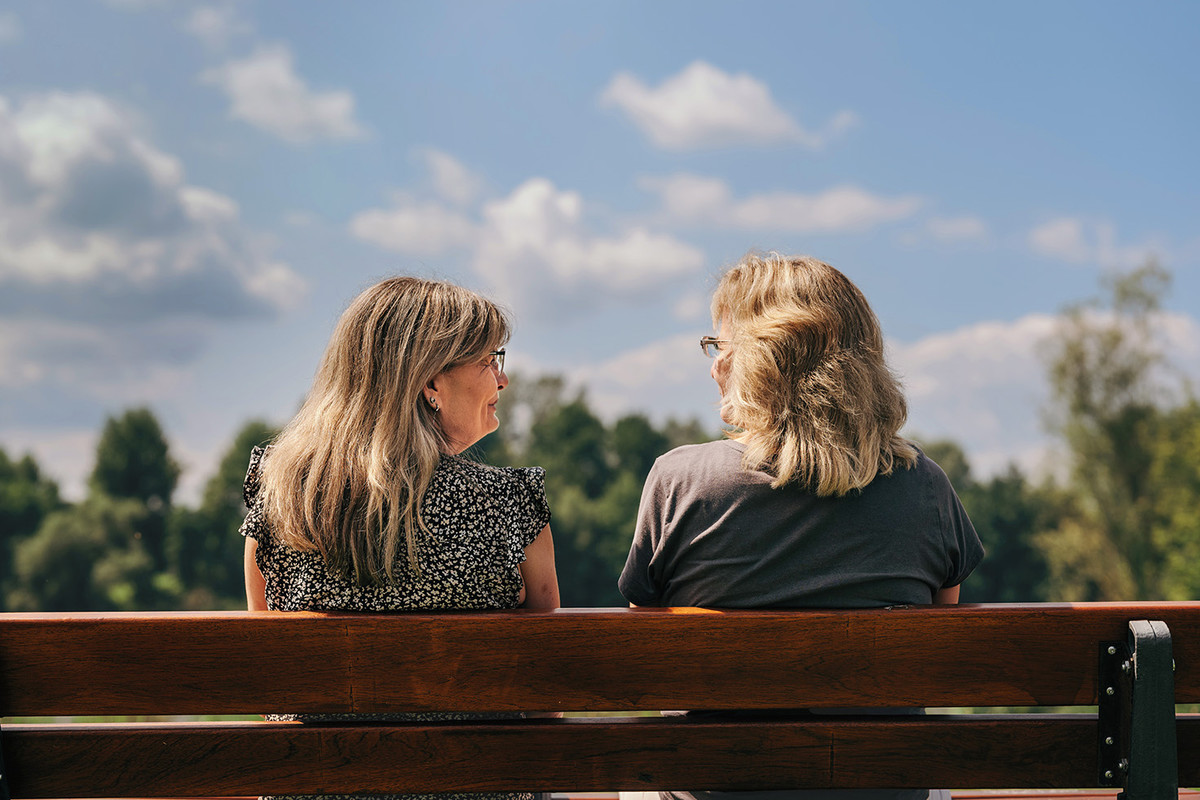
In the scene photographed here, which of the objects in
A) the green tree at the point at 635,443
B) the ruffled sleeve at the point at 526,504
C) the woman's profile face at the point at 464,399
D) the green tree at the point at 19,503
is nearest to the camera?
the ruffled sleeve at the point at 526,504

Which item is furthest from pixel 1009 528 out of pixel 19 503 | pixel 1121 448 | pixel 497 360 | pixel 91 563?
pixel 497 360

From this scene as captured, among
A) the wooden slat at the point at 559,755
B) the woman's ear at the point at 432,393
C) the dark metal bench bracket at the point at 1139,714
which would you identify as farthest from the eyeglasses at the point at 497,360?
the dark metal bench bracket at the point at 1139,714

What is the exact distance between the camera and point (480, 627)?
167 centimetres

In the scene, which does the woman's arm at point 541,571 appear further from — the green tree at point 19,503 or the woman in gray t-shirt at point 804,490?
the green tree at point 19,503

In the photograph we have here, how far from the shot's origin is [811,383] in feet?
6.83

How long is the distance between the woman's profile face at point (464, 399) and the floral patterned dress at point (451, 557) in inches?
5.0

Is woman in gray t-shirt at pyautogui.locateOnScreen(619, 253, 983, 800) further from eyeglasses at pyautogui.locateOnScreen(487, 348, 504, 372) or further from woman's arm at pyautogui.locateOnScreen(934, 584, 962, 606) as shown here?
eyeglasses at pyautogui.locateOnScreen(487, 348, 504, 372)

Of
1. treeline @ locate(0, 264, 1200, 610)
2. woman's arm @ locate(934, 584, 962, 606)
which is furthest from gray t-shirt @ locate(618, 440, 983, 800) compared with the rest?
treeline @ locate(0, 264, 1200, 610)

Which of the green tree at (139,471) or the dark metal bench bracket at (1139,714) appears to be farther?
the green tree at (139,471)

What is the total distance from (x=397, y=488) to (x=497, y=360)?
0.54 m

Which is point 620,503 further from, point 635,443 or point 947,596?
point 947,596

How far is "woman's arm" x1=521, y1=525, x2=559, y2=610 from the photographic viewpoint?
2.04m

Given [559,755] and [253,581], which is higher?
[253,581]

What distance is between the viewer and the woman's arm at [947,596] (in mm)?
2180
